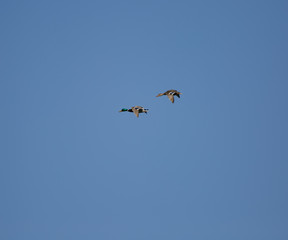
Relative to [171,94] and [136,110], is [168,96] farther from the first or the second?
[136,110]

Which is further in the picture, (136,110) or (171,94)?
(136,110)

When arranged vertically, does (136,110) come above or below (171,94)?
below

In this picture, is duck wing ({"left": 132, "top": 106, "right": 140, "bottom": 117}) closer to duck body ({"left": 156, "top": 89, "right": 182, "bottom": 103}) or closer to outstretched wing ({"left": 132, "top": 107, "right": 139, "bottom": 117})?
outstretched wing ({"left": 132, "top": 107, "right": 139, "bottom": 117})

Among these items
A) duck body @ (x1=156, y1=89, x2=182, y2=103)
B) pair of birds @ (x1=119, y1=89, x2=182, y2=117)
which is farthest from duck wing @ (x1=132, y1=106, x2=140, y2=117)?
duck body @ (x1=156, y1=89, x2=182, y2=103)

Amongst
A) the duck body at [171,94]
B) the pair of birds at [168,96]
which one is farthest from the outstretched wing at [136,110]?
the duck body at [171,94]

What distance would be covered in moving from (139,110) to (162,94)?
5.54 m

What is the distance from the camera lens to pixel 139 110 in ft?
223

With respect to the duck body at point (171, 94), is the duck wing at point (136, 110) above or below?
below

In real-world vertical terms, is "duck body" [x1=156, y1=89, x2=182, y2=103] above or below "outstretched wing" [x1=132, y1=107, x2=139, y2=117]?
above

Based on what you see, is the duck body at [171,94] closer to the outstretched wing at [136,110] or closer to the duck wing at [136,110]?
the duck wing at [136,110]

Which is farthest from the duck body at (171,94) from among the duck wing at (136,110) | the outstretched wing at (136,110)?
the outstretched wing at (136,110)

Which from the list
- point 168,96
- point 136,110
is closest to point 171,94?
point 168,96

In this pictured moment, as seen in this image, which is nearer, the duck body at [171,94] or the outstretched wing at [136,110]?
the duck body at [171,94]

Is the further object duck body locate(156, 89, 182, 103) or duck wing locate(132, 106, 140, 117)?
duck wing locate(132, 106, 140, 117)
